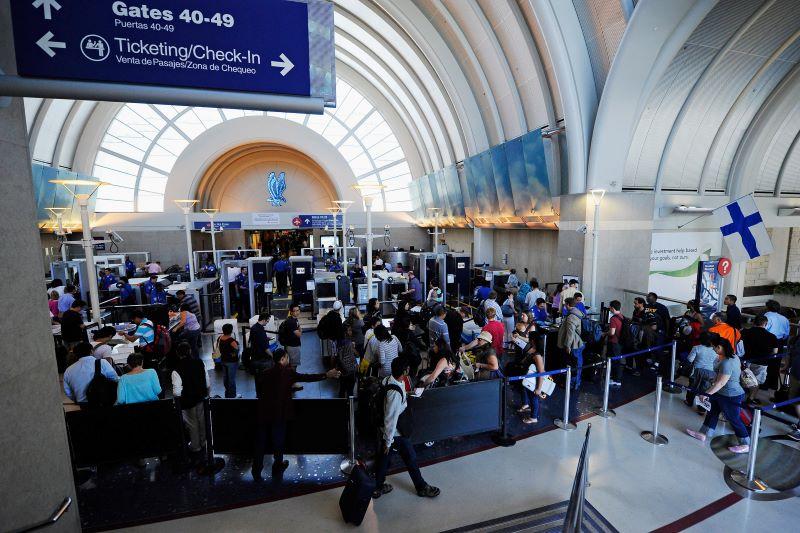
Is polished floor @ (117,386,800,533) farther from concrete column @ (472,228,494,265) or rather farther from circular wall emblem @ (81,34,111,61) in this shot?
concrete column @ (472,228,494,265)

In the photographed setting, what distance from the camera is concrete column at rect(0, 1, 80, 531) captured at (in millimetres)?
2469

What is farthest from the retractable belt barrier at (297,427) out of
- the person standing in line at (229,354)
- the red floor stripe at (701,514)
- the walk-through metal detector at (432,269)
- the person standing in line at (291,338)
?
the walk-through metal detector at (432,269)

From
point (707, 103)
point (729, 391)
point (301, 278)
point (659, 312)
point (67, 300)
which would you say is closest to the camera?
point (729, 391)

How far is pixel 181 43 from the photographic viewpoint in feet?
7.93

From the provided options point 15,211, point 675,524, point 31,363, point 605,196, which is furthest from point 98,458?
point 605,196

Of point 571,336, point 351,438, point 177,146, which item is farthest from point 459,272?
point 177,146

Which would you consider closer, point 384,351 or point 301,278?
point 384,351

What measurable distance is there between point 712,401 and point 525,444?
2.77m

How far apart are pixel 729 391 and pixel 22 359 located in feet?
25.0

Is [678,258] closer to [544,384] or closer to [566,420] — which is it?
[566,420]

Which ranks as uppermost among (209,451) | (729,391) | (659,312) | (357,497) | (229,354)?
(659,312)

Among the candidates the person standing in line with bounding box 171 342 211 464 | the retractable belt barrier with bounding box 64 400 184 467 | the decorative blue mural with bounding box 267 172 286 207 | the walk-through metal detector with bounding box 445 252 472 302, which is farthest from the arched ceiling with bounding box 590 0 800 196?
the decorative blue mural with bounding box 267 172 286 207

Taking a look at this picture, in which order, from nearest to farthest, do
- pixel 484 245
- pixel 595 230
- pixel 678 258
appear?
pixel 595 230, pixel 678 258, pixel 484 245

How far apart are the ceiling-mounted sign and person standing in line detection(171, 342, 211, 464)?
10.8 feet
